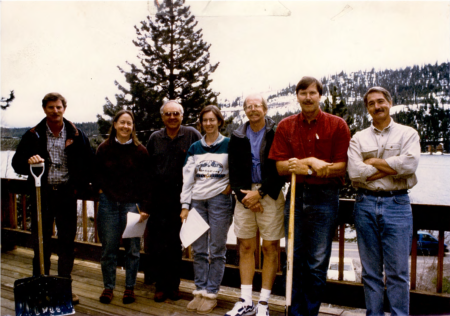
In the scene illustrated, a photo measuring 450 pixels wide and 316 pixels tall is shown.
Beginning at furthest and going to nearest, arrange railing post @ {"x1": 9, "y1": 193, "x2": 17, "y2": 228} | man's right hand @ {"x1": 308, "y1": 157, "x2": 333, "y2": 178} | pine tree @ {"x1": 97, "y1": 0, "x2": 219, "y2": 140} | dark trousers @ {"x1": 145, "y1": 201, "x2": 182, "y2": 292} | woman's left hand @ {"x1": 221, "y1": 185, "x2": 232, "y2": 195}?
pine tree @ {"x1": 97, "y1": 0, "x2": 219, "y2": 140} → railing post @ {"x1": 9, "y1": 193, "x2": 17, "y2": 228} → dark trousers @ {"x1": 145, "y1": 201, "x2": 182, "y2": 292} → woman's left hand @ {"x1": 221, "y1": 185, "x2": 232, "y2": 195} → man's right hand @ {"x1": 308, "y1": 157, "x2": 333, "y2": 178}

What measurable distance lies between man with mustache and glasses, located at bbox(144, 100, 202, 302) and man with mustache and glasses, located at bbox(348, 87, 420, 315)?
1.39m

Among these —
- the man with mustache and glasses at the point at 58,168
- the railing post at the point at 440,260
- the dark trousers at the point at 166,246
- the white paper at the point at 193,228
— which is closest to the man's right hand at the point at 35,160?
the man with mustache and glasses at the point at 58,168

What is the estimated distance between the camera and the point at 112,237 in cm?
262

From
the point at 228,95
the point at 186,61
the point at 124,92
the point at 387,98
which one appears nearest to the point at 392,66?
the point at 387,98

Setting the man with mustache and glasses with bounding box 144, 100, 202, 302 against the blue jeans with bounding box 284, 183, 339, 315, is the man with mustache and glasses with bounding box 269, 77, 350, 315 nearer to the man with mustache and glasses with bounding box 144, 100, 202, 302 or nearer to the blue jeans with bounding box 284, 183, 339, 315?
the blue jeans with bounding box 284, 183, 339, 315

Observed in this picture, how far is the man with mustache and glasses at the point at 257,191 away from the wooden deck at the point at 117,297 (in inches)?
12.5

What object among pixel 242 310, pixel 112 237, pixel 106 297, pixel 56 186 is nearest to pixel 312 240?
pixel 242 310

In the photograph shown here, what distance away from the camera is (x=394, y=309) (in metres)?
1.87

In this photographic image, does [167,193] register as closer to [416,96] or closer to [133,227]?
[133,227]

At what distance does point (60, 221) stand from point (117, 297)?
2.73 ft

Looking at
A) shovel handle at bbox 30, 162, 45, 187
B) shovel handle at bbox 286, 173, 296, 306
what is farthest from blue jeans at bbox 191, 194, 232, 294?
shovel handle at bbox 30, 162, 45, 187

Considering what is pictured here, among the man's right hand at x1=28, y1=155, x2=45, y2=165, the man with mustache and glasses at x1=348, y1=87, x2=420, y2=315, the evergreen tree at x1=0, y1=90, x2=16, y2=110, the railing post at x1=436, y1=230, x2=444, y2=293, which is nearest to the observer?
the man with mustache and glasses at x1=348, y1=87, x2=420, y2=315

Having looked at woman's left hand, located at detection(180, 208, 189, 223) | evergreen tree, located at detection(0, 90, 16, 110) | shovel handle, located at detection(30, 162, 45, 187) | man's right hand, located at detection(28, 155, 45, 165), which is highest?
evergreen tree, located at detection(0, 90, 16, 110)

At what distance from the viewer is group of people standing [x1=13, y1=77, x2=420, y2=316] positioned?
1.94m
